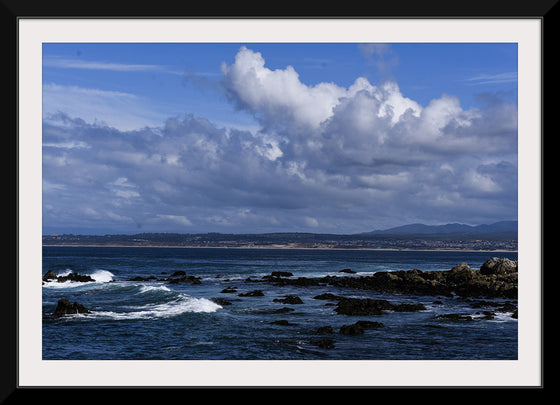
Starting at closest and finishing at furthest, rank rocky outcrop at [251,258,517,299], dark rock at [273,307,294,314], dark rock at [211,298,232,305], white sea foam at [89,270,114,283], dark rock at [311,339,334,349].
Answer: dark rock at [311,339,334,349] → dark rock at [273,307,294,314] → dark rock at [211,298,232,305] → rocky outcrop at [251,258,517,299] → white sea foam at [89,270,114,283]

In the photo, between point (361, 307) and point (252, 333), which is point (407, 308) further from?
point (252, 333)

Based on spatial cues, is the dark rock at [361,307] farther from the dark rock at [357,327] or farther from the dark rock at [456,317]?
the dark rock at [357,327]

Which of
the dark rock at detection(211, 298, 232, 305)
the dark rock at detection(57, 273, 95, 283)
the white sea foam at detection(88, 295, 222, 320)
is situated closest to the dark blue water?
the white sea foam at detection(88, 295, 222, 320)

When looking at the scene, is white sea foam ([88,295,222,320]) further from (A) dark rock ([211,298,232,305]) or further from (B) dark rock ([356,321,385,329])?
(B) dark rock ([356,321,385,329])

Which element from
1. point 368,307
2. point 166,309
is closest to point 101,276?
point 166,309

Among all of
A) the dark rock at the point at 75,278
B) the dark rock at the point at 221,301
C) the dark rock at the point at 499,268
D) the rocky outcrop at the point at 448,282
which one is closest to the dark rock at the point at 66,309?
the dark rock at the point at 221,301

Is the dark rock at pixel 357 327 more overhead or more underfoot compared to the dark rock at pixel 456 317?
more overhead

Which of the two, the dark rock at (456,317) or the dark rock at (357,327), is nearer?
the dark rock at (357,327)

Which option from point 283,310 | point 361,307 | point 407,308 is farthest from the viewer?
point 407,308

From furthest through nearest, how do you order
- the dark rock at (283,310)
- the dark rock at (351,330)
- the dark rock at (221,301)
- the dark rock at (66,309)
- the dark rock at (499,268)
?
the dark rock at (499,268) → the dark rock at (221,301) → the dark rock at (283,310) → the dark rock at (66,309) → the dark rock at (351,330)

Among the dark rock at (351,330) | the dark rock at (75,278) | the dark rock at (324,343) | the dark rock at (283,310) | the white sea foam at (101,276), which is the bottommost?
the white sea foam at (101,276)

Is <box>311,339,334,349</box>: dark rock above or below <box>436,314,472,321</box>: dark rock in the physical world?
above

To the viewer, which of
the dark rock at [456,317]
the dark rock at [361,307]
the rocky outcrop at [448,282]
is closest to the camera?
the dark rock at [456,317]
